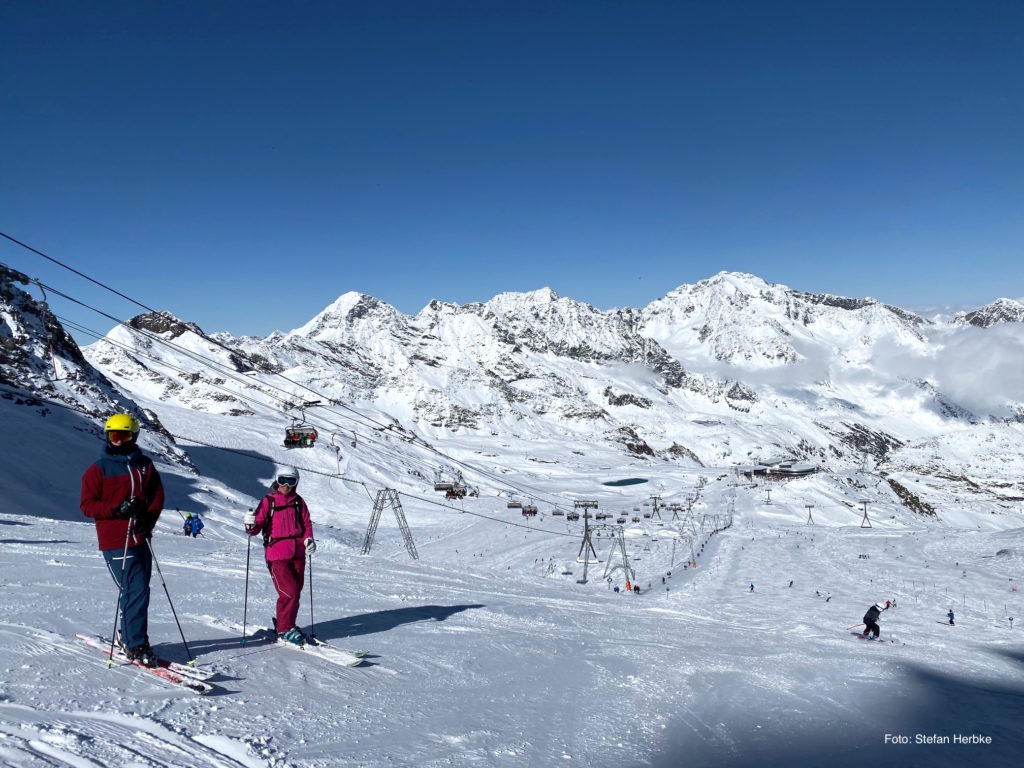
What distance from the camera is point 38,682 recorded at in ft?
16.8

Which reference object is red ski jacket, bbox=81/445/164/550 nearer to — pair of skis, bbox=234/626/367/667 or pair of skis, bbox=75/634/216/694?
pair of skis, bbox=75/634/216/694

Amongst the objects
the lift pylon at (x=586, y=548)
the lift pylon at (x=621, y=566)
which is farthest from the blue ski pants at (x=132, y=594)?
the lift pylon at (x=586, y=548)

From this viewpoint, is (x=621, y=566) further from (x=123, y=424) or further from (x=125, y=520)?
(x=123, y=424)

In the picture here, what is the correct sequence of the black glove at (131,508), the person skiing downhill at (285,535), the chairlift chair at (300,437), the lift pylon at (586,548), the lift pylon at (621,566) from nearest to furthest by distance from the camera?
the black glove at (131,508) → the person skiing downhill at (285,535) → the lift pylon at (621,566) → the lift pylon at (586,548) → the chairlift chair at (300,437)

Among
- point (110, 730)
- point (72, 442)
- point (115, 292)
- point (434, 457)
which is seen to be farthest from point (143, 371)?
point (110, 730)

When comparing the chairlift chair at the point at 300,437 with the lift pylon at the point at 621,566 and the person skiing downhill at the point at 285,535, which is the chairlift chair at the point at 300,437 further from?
the person skiing downhill at the point at 285,535

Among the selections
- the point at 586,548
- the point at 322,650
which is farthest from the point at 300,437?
the point at 322,650

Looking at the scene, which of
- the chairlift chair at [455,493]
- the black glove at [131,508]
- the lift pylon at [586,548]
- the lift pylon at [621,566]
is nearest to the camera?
the black glove at [131,508]

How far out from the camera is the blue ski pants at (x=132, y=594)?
19.5ft

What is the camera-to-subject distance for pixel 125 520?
6.10 metres

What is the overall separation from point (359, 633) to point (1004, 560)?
2013 inches

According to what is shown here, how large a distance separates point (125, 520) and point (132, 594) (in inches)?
27.4

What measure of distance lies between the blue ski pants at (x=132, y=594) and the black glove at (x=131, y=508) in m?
0.34

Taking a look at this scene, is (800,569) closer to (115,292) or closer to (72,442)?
(115,292)
